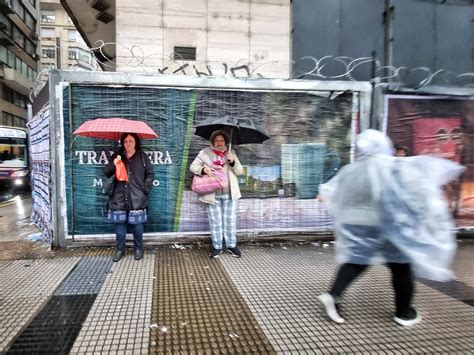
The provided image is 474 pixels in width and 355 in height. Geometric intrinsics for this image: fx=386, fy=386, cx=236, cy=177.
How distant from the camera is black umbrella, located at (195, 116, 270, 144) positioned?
482 centimetres

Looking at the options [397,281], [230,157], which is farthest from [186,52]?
[397,281]

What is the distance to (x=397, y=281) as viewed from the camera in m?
3.18

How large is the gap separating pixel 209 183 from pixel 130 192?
3.30 ft

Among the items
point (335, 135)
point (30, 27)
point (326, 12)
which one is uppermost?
point (30, 27)

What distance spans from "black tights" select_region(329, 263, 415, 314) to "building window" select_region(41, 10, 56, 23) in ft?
198

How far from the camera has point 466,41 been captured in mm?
9203

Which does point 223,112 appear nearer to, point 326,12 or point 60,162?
point 60,162

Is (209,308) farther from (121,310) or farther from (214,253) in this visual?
(214,253)

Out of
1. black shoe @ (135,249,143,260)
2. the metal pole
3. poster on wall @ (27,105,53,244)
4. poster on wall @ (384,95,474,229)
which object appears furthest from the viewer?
the metal pole

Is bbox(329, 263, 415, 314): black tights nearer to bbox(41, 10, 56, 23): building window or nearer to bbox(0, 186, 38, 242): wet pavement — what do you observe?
bbox(0, 186, 38, 242): wet pavement

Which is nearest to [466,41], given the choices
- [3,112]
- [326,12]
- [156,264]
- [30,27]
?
[326,12]

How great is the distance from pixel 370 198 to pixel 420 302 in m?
1.43

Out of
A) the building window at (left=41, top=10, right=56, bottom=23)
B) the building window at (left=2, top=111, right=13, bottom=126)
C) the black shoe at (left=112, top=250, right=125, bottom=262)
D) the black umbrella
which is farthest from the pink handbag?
the building window at (left=41, top=10, right=56, bottom=23)

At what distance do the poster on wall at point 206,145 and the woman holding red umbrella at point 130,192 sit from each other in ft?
1.67
